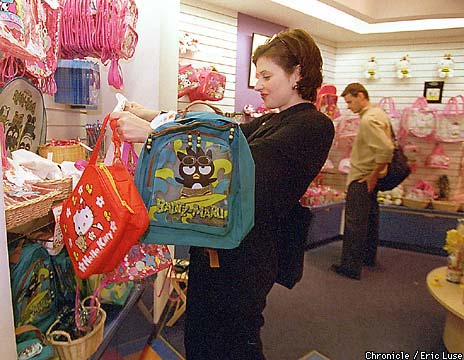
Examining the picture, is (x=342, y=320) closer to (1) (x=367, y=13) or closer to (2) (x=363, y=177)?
(2) (x=363, y=177)

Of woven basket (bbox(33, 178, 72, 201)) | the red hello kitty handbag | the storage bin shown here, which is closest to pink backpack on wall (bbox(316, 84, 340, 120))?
the storage bin

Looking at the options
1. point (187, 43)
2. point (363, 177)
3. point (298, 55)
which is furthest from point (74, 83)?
point (363, 177)

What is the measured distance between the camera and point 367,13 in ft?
15.4

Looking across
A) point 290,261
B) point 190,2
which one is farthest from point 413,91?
point 290,261

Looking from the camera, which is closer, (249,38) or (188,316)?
(188,316)

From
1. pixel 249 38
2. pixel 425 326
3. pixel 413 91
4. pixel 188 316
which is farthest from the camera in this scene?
pixel 413 91

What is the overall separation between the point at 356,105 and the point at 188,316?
3287 millimetres

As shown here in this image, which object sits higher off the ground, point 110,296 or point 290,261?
point 290,261

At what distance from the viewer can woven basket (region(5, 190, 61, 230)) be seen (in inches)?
40.2

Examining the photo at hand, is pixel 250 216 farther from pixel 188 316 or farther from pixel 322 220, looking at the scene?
pixel 322 220

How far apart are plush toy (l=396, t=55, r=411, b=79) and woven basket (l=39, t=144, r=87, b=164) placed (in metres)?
4.90

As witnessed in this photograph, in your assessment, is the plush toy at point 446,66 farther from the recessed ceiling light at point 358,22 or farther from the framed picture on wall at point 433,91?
the recessed ceiling light at point 358,22

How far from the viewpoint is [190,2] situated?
156 inches

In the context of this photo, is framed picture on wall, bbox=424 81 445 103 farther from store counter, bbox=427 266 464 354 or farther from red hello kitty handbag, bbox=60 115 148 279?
red hello kitty handbag, bbox=60 115 148 279
